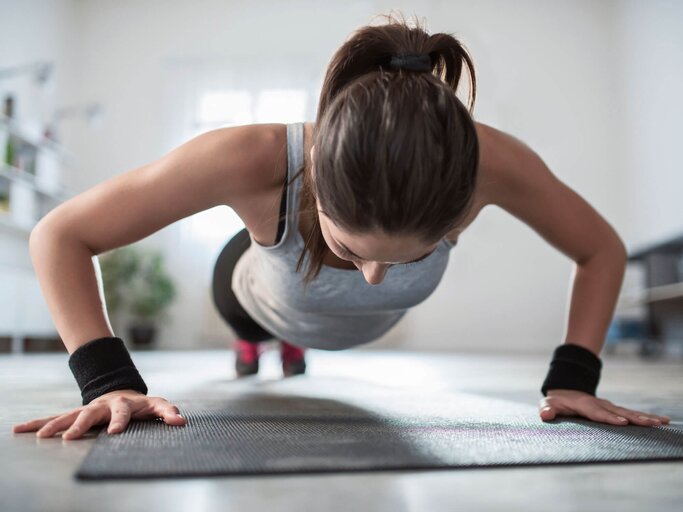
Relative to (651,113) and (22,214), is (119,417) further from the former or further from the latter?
(651,113)

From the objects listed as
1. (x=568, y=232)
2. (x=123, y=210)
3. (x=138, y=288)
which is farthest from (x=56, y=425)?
(x=138, y=288)

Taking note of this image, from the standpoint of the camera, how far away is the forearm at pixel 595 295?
3.62 ft

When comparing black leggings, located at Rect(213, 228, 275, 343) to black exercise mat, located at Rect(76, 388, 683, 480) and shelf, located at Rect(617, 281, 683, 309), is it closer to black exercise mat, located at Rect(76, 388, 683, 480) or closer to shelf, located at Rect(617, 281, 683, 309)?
black exercise mat, located at Rect(76, 388, 683, 480)

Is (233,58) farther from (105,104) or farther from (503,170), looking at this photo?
(503,170)

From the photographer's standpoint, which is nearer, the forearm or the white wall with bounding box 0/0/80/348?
the forearm

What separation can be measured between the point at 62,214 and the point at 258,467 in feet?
1.76

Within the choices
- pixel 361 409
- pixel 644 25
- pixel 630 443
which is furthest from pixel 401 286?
pixel 644 25

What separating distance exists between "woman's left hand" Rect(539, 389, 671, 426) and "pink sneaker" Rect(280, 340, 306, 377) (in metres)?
1.26

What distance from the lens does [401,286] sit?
1.20m

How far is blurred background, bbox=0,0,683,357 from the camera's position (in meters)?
5.88

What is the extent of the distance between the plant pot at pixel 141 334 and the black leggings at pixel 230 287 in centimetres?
416

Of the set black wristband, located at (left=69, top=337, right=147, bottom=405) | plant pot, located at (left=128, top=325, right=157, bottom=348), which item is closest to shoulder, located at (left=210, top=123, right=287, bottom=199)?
black wristband, located at (left=69, top=337, right=147, bottom=405)

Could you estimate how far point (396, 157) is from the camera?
68 cm

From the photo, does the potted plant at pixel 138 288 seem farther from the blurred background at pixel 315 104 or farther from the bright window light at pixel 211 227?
the bright window light at pixel 211 227
